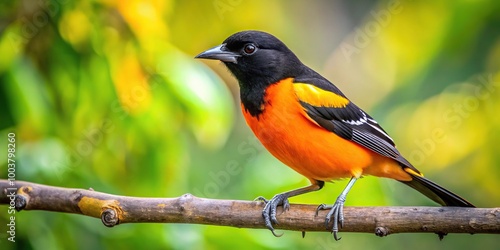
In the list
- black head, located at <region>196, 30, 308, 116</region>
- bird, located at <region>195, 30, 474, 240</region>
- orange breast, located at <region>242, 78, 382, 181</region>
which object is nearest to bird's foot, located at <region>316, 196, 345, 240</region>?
bird, located at <region>195, 30, 474, 240</region>

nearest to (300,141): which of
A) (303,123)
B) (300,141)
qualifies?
(300,141)

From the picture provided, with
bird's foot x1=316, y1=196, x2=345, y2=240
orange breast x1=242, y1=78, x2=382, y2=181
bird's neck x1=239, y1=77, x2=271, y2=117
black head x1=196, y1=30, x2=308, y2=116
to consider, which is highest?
black head x1=196, y1=30, x2=308, y2=116

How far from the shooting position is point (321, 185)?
4.62 m

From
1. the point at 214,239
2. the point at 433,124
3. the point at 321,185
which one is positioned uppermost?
the point at 433,124

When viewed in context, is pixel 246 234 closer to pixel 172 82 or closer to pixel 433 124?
pixel 172 82

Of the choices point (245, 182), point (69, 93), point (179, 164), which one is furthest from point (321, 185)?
point (69, 93)

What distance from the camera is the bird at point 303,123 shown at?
4098 millimetres

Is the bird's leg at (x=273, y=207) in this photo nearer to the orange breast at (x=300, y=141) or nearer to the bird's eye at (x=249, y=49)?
the orange breast at (x=300, y=141)

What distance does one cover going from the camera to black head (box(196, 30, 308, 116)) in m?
4.33

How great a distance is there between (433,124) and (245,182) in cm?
226

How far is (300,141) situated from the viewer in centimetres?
407

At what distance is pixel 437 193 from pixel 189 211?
58.4 inches

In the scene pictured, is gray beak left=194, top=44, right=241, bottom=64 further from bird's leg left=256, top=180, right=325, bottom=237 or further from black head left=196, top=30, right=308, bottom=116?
bird's leg left=256, top=180, right=325, bottom=237

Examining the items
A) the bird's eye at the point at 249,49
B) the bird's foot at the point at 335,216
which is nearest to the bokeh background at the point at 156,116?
the bird's eye at the point at 249,49
